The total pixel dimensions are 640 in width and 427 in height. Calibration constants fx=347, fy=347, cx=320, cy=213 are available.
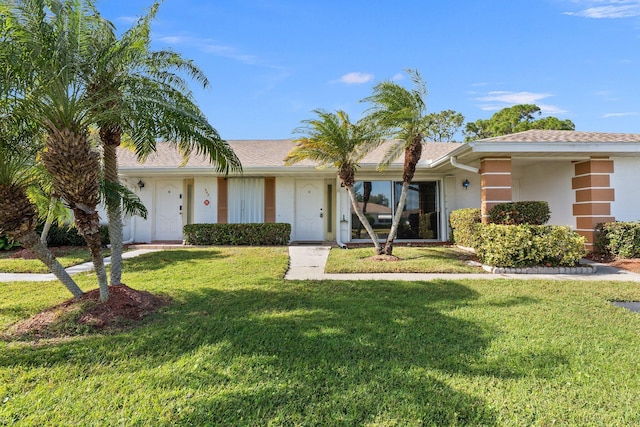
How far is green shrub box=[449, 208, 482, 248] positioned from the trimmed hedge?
6.19m

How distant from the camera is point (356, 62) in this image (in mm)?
15102

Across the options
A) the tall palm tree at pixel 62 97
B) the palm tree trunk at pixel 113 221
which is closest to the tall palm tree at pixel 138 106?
the palm tree trunk at pixel 113 221

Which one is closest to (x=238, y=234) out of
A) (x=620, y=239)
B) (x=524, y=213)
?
(x=524, y=213)

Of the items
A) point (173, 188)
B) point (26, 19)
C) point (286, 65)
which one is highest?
point (286, 65)

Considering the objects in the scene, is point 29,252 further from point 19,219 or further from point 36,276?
point 19,219

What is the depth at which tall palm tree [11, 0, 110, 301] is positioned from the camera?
14.1 feet

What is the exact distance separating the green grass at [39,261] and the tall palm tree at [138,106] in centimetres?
471

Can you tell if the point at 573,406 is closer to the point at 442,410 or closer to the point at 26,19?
the point at 442,410

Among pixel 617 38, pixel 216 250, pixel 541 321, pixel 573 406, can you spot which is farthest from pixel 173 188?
pixel 617 38

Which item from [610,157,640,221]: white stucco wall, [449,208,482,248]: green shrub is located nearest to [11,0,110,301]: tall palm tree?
[449,208,482,248]: green shrub

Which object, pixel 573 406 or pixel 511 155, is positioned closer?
pixel 573 406

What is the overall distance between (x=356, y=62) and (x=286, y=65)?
3787mm

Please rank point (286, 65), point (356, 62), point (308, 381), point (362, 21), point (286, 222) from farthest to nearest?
point (356, 62)
point (286, 222)
point (286, 65)
point (362, 21)
point (308, 381)

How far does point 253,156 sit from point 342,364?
1337 cm
